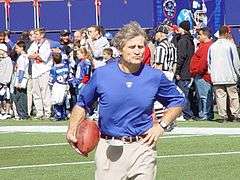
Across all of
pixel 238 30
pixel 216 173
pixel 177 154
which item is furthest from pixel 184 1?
pixel 216 173

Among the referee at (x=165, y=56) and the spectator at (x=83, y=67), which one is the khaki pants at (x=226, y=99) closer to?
the referee at (x=165, y=56)

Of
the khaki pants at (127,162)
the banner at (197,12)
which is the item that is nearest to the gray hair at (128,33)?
the khaki pants at (127,162)

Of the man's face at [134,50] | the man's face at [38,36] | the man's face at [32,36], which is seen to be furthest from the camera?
the man's face at [32,36]

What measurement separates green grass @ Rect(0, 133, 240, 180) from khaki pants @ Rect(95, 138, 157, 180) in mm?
4390

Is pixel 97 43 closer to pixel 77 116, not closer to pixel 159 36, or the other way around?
pixel 159 36

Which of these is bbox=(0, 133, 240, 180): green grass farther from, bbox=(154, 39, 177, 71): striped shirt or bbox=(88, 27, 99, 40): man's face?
bbox=(88, 27, 99, 40): man's face

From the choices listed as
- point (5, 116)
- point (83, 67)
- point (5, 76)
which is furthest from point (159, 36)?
point (5, 116)

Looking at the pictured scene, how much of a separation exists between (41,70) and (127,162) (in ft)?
49.7

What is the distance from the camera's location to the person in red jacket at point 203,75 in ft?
68.4

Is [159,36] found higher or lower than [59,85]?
higher

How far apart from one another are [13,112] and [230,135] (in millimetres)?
8424

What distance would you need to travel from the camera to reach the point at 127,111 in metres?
7.92

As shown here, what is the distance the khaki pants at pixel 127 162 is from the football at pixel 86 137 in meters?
0.18

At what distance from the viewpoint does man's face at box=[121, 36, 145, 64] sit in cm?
784
